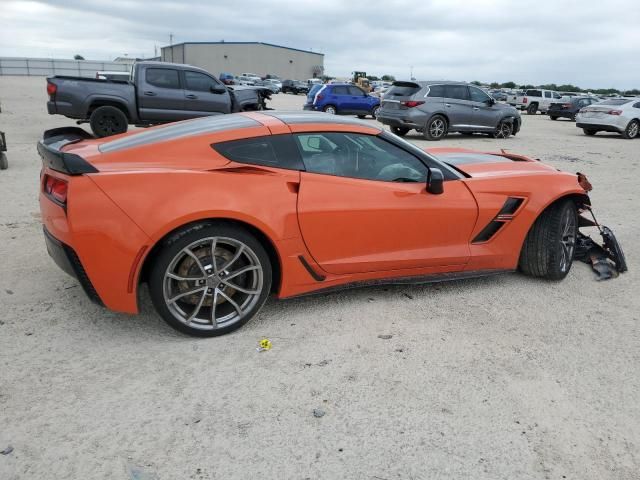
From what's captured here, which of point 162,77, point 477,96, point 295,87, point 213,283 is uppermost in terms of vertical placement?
point 295,87

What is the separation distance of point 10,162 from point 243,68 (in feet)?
291

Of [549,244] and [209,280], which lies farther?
[549,244]

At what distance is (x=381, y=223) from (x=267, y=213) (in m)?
0.83

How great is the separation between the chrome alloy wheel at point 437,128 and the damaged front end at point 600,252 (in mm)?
10460

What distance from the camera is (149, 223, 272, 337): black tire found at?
3.08 m

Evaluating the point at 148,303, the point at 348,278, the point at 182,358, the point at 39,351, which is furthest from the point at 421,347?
the point at 39,351

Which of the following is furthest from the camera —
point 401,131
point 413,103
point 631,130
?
point 631,130

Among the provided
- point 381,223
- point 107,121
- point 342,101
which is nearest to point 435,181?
point 381,223

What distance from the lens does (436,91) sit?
15117 millimetres

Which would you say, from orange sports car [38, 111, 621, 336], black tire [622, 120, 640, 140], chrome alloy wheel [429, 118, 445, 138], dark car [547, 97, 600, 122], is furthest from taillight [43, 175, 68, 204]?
dark car [547, 97, 600, 122]

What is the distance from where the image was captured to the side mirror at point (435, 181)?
370cm

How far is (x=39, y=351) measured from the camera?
308 centimetres

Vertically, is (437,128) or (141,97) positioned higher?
(141,97)

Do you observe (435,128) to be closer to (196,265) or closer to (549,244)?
(549,244)
